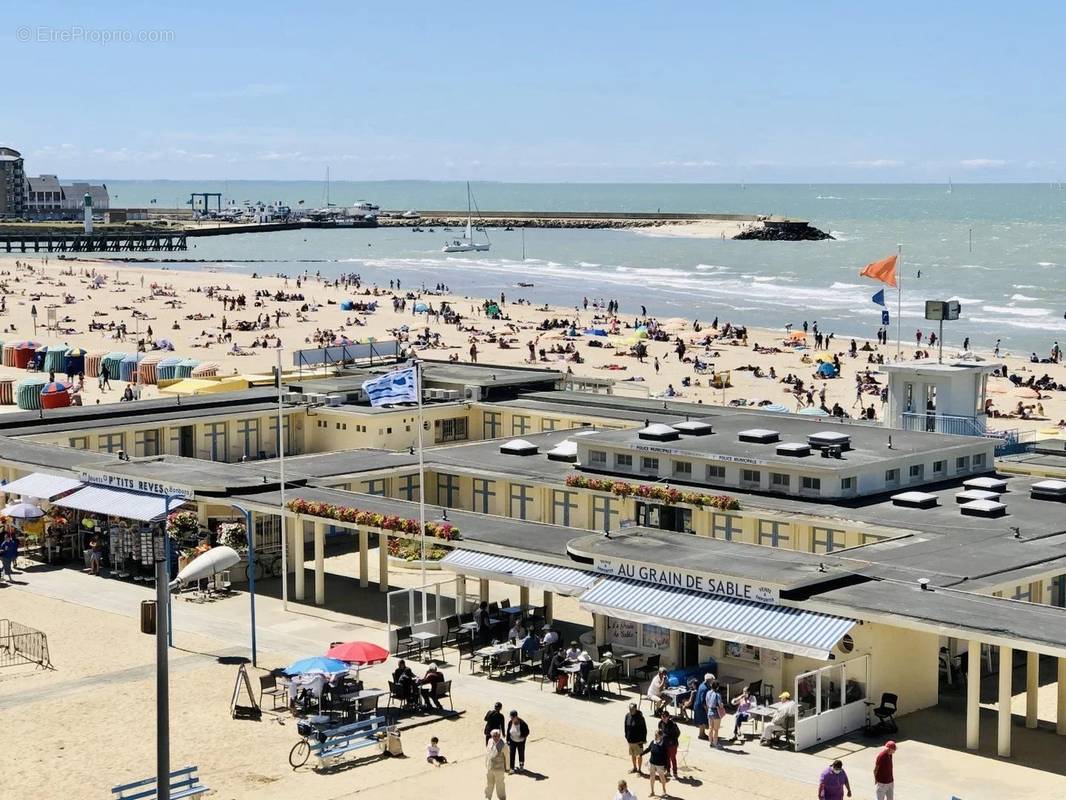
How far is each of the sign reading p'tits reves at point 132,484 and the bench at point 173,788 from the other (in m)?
16.1

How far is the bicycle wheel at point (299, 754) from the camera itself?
26531mm

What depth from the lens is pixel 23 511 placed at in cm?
4100

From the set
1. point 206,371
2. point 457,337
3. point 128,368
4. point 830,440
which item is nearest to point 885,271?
point 830,440

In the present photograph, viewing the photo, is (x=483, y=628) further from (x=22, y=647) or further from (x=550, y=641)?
(x=22, y=647)

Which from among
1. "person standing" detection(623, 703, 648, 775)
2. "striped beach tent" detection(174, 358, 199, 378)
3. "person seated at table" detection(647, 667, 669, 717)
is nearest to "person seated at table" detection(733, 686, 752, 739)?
"person seated at table" detection(647, 667, 669, 717)

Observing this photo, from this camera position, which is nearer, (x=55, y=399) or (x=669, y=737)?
(x=669, y=737)

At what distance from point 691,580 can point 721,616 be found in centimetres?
128

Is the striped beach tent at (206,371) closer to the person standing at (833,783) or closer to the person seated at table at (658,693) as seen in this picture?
the person seated at table at (658,693)

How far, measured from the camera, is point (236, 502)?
3938 centimetres

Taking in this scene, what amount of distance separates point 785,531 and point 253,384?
28.0 m

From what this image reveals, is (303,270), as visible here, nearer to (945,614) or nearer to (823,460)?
(823,460)

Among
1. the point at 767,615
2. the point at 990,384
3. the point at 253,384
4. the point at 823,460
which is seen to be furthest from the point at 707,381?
the point at 767,615

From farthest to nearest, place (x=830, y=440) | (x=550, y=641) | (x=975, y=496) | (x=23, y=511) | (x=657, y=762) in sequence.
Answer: (x=830, y=440), (x=23, y=511), (x=975, y=496), (x=550, y=641), (x=657, y=762)

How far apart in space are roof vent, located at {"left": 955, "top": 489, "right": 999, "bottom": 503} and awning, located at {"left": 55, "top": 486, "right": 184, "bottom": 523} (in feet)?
60.7
